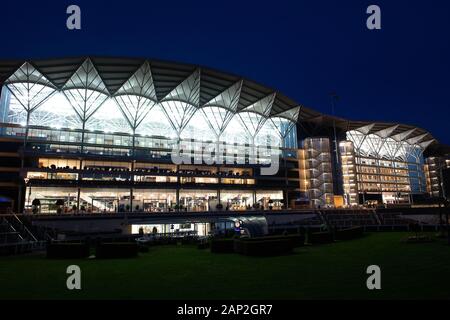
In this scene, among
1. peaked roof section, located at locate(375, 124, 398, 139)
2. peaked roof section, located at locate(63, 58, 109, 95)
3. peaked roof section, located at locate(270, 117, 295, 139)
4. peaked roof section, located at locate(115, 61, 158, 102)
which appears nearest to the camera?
peaked roof section, located at locate(63, 58, 109, 95)

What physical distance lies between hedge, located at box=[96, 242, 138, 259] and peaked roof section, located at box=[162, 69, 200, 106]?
48.2 meters

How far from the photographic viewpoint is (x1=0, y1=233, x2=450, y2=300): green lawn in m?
10.5

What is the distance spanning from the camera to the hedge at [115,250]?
73.3ft

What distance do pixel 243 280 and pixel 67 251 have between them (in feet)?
50.2

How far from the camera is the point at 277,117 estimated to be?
90.4 meters

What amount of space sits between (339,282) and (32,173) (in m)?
66.3

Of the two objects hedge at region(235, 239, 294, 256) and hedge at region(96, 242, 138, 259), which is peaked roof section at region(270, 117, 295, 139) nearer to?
hedge at region(235, 239, 294, 256)

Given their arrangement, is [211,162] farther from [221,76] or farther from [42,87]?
[42,87]

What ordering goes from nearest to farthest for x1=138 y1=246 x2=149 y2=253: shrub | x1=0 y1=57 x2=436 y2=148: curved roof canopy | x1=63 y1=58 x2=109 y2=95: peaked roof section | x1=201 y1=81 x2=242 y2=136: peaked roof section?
1. x1=138 y1=246 x2=149 y2=253: shrub
2. x1=0 y1=57 x2=436 y2=148: curved roof canopy
3. x1=63 y1=58 x2=109 y2=95: peaked roof section
4. x1=201 y1=81 x2=242 y2=136: peaked roof section

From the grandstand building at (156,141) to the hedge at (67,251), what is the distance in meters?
30.7

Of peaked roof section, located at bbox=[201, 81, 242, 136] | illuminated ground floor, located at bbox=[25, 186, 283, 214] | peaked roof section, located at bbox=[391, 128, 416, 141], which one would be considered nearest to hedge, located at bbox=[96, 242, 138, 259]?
illuminated ground floor, located at bbox=[25, 186, 283, 214]

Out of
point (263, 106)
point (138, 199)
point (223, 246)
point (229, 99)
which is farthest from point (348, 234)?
point (263, 106)

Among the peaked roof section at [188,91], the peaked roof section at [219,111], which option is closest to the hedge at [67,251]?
the peaked roof section at [188,91]
